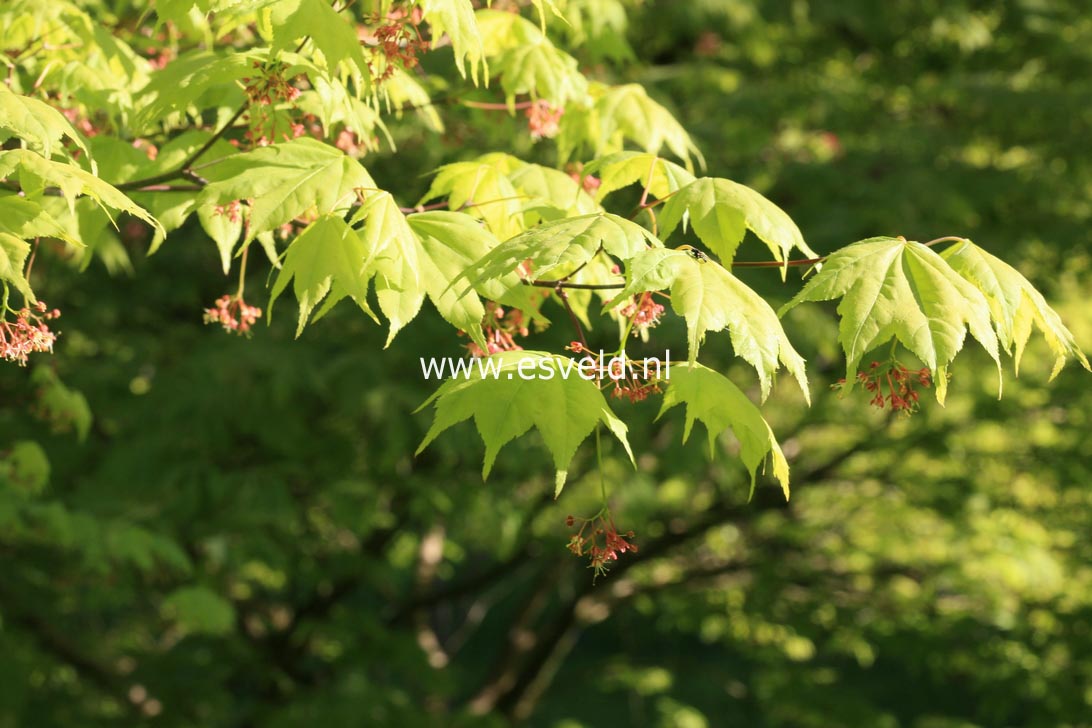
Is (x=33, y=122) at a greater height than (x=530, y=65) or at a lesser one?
greater

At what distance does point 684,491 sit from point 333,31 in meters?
7.18

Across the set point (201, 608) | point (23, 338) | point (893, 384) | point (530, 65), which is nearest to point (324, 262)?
point (23, 338)

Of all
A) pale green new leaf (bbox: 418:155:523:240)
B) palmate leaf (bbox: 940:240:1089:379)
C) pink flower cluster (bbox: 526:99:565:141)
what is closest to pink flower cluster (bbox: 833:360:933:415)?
palmate leaf (bbox: 940:240:1089:379)

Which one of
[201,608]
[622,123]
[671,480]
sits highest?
[622,123]

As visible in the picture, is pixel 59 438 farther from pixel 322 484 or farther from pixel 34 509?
pixel 34 509

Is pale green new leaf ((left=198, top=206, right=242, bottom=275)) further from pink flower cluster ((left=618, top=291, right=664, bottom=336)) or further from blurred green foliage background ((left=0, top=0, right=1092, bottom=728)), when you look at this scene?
blurred green foliage background ((left=0, top=0, right=1092, bottom=728))

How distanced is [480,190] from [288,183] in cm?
66

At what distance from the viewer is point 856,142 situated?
25.1ft

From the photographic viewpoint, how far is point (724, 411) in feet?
6.86

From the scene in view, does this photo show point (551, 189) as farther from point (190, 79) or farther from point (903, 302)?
point (903, 302)

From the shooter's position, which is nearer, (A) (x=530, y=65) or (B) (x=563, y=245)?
(B) (x=563, y=245)

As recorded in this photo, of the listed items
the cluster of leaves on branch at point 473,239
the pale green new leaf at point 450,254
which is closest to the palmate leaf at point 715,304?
the cluster of leaves on branch at point 473,239

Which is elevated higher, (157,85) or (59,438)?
(157,85)

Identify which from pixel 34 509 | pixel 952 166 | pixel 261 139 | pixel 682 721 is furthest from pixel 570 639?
pixel 261 139
